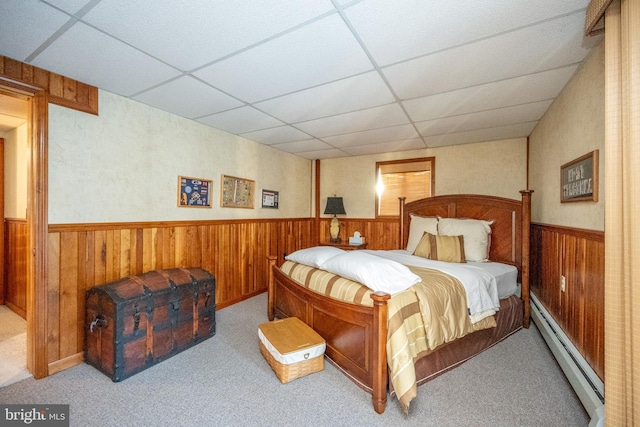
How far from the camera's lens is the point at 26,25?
5.19 feet

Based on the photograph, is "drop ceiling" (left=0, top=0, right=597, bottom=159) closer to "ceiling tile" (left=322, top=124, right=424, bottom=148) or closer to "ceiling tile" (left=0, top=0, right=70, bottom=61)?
"ceiling tile" (left=0, top=0, right=70, bottom=61)

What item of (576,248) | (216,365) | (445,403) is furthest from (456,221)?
(216,365)

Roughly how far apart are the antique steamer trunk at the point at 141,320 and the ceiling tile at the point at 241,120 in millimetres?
1738

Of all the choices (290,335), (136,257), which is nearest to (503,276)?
(290,335)

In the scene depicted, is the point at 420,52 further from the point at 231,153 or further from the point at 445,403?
the point at 231,153

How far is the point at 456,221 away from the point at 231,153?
3.06 meters

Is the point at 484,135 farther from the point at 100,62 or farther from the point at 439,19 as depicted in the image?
the point at 100,62

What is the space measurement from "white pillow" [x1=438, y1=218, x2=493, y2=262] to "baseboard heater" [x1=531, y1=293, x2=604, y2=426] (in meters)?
0.74

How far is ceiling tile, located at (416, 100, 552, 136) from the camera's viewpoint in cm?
276

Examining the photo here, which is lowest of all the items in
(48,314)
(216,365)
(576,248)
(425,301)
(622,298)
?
(216,365)

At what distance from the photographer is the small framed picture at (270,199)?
14.1 feet

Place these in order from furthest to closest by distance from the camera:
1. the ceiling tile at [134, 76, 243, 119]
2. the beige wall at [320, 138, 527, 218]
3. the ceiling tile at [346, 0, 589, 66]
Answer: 1. the beige wall at [320, 138, 527, 218]
2. the ceiling tile at [134, 76, 243, 119]
3. the ceiling tile at [346, 0, 589, 66]

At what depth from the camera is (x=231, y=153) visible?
3.73 metres

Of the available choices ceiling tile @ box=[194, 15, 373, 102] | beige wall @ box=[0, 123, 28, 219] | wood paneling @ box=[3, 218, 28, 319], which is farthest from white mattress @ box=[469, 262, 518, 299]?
beige wall @ box=[0, 123, 28, 219]
